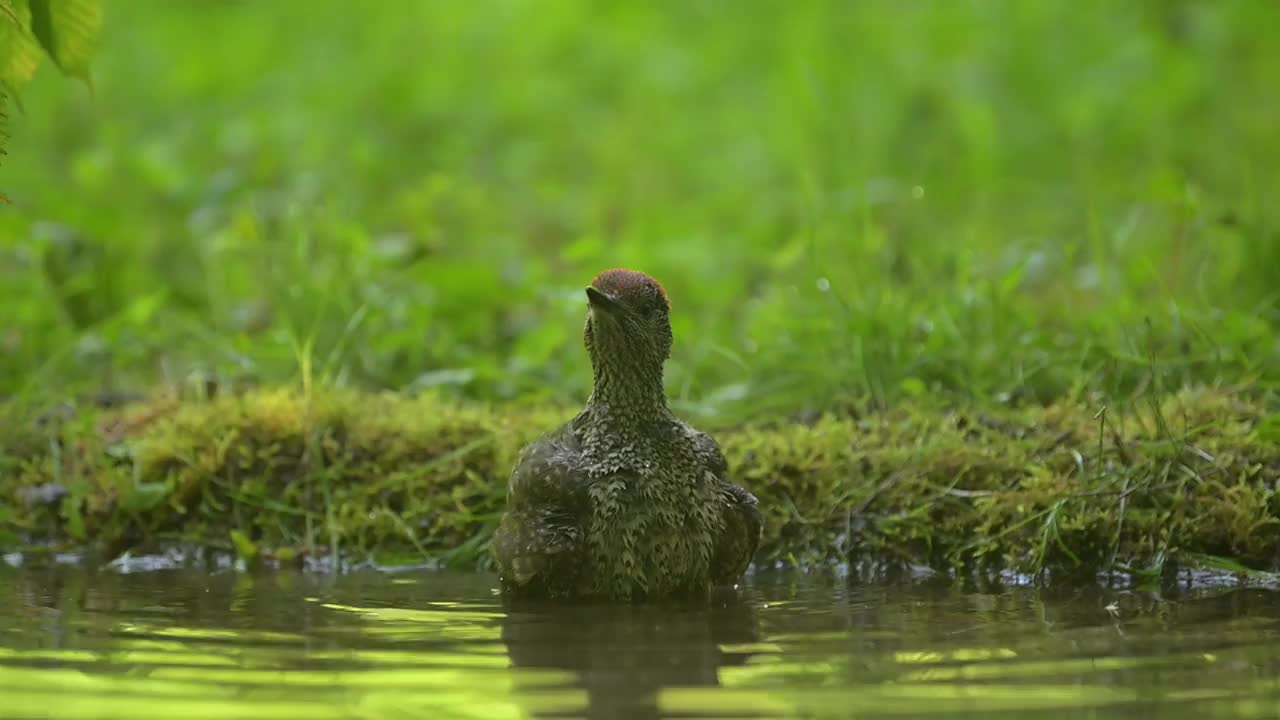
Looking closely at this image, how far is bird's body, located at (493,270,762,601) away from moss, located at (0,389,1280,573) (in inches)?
30.1

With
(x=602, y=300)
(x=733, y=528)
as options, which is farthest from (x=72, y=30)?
(x=733, y=528)

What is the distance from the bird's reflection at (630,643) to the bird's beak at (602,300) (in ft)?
3.18

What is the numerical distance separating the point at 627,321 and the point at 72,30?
1.93 metres

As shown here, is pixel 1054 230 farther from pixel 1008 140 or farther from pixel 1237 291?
pixel 1237 291

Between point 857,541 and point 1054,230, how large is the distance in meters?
5.79

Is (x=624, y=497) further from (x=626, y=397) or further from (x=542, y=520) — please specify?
(x=626, y=397)

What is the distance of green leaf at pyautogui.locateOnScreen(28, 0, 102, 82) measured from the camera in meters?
3.69

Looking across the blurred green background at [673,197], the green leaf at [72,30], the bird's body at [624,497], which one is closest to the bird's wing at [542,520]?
the bird's body at [624,497]

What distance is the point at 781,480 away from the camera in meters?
5.53

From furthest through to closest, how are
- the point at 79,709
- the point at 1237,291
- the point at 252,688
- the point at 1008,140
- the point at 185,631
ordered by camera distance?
the point at 1008,140, the point at 1237,291, the point at 185,631, the point at 252,688, the point at 79,709

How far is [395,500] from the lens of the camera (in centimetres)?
574

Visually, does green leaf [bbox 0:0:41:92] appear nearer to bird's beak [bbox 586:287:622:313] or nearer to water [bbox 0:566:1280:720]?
water [bbox 0:566:1280:720]

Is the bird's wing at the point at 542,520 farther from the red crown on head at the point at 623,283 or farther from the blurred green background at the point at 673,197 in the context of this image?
the blurred green background at the point at 673,197

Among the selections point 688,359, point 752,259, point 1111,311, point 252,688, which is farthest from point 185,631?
point 752,259
